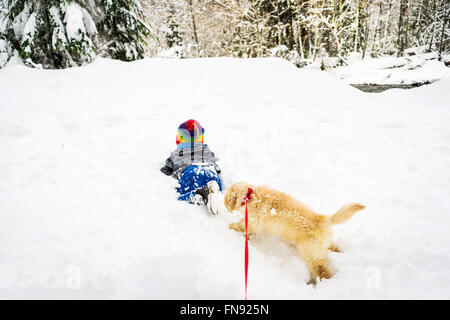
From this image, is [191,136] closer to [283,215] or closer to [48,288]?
[283,215]

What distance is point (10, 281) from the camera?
1.73 meters

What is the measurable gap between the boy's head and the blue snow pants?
0.45 metres

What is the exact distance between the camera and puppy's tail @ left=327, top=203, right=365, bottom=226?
179 centimetres

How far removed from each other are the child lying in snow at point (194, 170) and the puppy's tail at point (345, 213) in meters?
1.25

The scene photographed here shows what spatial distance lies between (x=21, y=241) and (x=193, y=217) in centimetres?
156

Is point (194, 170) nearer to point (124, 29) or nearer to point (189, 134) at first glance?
point (189, 134)

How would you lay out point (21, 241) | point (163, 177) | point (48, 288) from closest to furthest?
point (48, 288)
point (21, 241)
point (163, 177)

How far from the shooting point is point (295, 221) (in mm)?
2031

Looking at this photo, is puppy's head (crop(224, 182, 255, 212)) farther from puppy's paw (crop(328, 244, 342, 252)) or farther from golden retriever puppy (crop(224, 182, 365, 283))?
puppy's paw (crop(328, 244, 342, 252))

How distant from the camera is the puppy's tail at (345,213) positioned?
1.79m

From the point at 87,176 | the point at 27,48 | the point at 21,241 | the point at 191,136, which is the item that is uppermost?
the point at 27,48

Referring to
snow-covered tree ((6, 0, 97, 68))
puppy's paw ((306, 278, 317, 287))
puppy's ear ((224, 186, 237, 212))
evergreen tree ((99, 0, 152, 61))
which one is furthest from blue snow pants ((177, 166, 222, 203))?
evergreen tree ((99, 0, 152, 61))

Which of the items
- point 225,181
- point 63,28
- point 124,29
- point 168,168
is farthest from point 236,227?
point 124,29
